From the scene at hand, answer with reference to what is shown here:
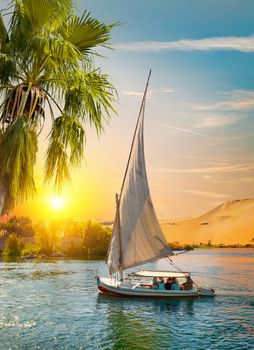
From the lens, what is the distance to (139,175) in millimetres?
35344

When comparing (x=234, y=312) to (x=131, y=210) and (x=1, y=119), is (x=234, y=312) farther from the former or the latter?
(x=1, y=119)

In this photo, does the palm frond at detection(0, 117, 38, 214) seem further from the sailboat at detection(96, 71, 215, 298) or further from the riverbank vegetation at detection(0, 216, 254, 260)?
the riverbank vegetation at detection(0, 216, 254, 260)

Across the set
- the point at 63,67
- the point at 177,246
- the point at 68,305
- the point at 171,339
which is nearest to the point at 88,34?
the point at 63,67

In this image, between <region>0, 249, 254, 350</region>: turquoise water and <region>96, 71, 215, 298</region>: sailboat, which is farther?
<region>96, 71, 215, 298</region>: sailboat

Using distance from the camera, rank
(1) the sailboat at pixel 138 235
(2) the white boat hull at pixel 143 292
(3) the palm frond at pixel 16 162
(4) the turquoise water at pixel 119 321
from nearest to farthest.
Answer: (3) the palm frond at pixel 16 162, (4) the turquoise water at pixel 119 321, (1) the sailboat at pixel 138 235, (2) the white boat hull at pixel 143 292

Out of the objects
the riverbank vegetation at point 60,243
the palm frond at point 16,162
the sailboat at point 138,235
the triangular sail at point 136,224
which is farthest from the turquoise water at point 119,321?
the riverbank vegetation at point 60,243

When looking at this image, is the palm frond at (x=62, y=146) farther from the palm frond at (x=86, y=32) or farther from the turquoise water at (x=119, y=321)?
the turquoise water at (x=119, y=321)

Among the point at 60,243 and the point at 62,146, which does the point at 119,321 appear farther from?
the point at 60,243

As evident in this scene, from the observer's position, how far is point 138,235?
36.9 m

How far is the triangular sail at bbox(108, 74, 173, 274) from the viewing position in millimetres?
35156

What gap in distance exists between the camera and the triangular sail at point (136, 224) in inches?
1384

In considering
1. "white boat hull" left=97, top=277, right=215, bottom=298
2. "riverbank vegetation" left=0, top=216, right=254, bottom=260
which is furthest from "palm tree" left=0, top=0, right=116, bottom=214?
"riverbank vegetation" left=0, top=216, right=254, bottom=260

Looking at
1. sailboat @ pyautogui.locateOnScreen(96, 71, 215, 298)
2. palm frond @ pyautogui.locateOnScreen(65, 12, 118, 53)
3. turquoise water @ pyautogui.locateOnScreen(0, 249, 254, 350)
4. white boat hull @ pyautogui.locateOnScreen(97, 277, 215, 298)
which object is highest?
palm frond @ pyautogui.locateOnScreen(65, 12, 118, 53)

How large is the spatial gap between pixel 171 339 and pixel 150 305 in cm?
1293
